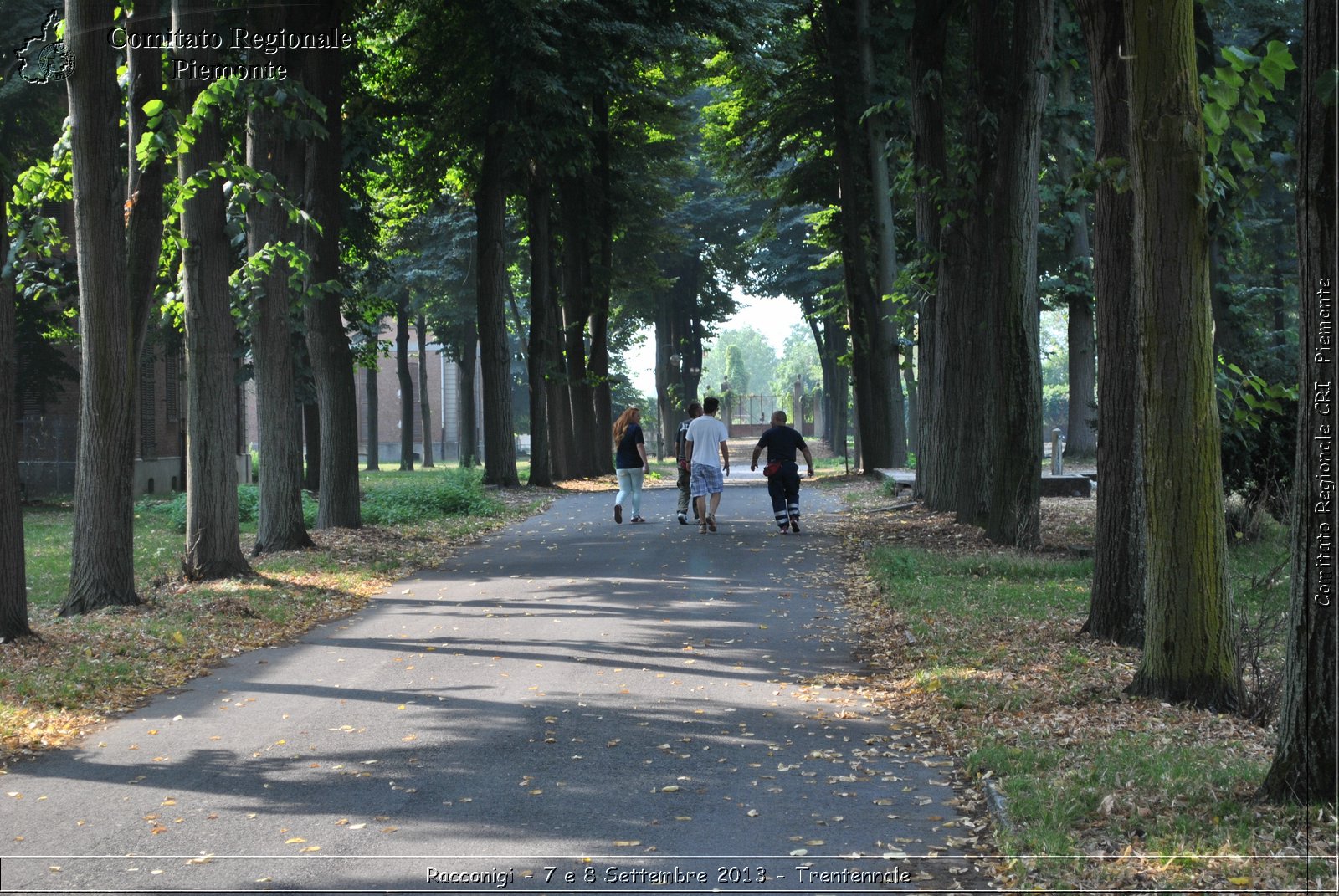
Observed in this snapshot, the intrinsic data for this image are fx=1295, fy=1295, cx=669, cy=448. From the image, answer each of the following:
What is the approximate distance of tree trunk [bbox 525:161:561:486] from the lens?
33844 mm

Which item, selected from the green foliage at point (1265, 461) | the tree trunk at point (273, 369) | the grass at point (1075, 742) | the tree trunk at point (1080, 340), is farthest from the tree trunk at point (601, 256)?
the grass at point (1075, 742)

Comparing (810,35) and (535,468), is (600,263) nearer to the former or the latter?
(535,468)

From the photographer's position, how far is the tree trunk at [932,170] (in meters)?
18.8

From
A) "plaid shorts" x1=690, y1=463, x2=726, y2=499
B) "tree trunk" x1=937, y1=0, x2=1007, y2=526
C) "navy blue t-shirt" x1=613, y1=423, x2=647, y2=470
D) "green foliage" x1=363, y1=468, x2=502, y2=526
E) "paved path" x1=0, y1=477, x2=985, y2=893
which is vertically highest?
"tree trunk" x1=937, y1=0, x2=1007, y2=526

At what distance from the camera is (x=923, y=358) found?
2412 cm

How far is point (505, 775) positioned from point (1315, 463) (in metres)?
4.32

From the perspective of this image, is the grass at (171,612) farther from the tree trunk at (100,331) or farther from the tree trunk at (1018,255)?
the tree trunk at (1018,255)

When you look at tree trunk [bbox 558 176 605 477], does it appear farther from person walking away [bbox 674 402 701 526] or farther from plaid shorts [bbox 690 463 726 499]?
plaid shorts [bbox 690 463 726 499]

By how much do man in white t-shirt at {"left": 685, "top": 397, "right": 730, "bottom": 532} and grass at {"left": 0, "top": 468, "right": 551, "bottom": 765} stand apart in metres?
3.92

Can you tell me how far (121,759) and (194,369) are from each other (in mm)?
7876

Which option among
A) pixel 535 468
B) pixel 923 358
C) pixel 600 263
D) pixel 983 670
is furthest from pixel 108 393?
pixel 600 263

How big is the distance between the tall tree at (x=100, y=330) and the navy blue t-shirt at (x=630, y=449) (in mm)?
10467

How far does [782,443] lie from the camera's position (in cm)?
2070

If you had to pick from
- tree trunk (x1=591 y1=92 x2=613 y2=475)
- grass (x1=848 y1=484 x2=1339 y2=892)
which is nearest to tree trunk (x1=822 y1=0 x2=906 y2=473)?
tree trunk (x1=591 y1=92 x2=613 y2=475)
